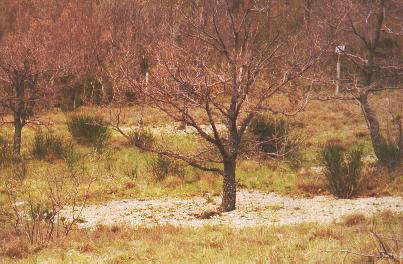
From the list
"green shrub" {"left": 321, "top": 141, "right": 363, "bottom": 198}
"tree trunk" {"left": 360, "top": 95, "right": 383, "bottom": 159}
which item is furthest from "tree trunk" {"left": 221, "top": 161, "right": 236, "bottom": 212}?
"tree trunk" {"left": 360, "top": 95, "right": 383, "bottom": 159}

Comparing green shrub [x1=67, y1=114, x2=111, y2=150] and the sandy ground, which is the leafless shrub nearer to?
the sandy ground

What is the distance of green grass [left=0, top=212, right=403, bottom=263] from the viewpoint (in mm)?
6211

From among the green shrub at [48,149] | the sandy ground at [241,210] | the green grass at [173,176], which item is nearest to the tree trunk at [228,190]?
the sandy ground at [241,210]

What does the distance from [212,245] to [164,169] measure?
621cm

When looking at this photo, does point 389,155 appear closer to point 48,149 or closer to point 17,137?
point 48,149

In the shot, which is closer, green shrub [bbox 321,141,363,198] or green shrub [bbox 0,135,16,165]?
green shrub [bbox 321,141,363,198]

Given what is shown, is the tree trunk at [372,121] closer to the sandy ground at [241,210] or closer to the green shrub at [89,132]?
the sandy ground at [241,210]

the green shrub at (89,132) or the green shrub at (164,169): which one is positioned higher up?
the green shrub at (89,132)

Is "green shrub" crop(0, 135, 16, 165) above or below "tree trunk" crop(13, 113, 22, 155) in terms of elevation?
below

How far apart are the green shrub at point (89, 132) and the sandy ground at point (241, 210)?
4.09 m

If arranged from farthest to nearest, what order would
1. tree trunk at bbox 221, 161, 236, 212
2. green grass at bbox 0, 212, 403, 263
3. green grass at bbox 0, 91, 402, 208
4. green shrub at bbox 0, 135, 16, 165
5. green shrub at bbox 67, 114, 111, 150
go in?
green shrub at bbox 67, 114, 111, 150 → green shrub at bbox 0, 135, 16, 165 → green grass at bbox 0, 91, 402, 208 → tree trunk at bbox 221, 161, 236, 212 → green grass at bbox 0, 212, 403, 263

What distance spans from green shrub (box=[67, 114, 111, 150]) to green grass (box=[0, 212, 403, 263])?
23.8 ft

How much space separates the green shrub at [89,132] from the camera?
15305mm

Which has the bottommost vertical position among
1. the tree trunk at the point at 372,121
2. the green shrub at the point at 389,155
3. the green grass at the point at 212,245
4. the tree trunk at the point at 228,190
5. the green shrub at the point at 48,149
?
the green grass at the point at 212,245
